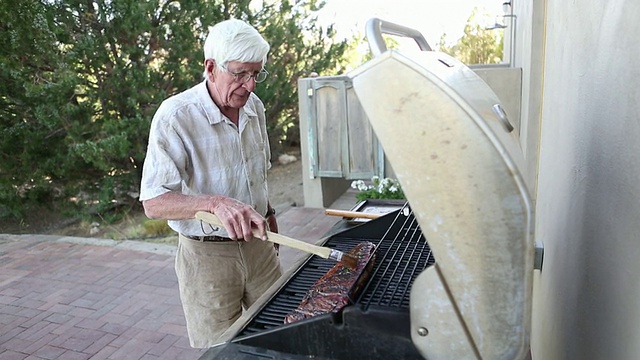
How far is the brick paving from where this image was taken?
3.40 metres

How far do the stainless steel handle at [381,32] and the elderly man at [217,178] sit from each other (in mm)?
642

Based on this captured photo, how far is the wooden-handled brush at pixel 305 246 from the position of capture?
4.76ft

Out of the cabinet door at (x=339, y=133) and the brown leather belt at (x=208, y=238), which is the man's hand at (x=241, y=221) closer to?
the brown leather belt at (x=208, y=238)

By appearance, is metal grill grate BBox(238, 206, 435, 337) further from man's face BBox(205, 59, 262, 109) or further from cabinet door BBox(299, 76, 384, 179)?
cabinet door BBox(299, 76, 384, 179)

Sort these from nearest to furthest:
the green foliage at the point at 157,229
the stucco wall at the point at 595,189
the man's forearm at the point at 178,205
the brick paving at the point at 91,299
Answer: the stucco wall at the point at 595,189 → the man's forearm at the point at 178,205 → the brick paving at the point at 91,299 → the green foliage at the point at 157,229

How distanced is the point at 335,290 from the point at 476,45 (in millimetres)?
8430

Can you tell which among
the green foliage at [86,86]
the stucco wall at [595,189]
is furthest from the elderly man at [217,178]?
the green foliage at [86,86]

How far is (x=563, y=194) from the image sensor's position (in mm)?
1635

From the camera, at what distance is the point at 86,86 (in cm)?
621

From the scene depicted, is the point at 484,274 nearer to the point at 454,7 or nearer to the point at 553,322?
the point at 553,322

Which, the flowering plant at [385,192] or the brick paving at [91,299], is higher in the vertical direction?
the flowering plant at [385,192]

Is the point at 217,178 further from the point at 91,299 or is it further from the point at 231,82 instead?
the point at 91,299

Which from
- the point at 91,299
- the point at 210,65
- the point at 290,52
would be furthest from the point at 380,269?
the point at 290,52

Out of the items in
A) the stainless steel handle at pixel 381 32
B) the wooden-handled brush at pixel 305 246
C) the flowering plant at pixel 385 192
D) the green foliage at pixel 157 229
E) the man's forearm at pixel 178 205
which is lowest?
the green foliage at pixel 157 229
